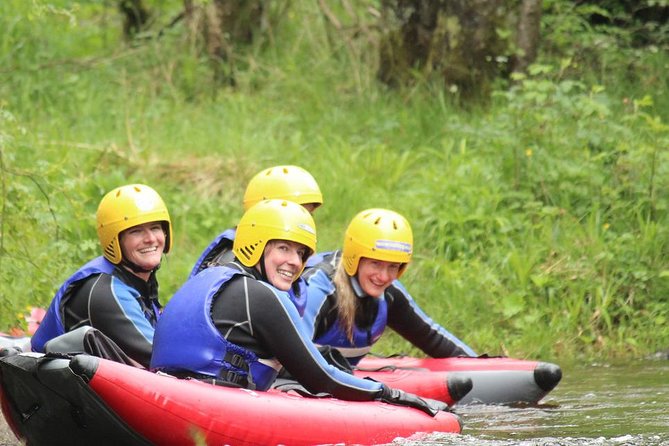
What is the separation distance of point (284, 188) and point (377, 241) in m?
0.91

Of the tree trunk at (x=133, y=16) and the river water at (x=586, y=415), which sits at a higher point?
the tree trunk at (x=133, y=16)

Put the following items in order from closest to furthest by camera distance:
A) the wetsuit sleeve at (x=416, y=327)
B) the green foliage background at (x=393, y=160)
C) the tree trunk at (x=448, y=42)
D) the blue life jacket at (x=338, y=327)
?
the blue life jacket at (x=338, y=327) < the wetsuit sleeve at (x=416, y=327) < the green foliage background at (x=393, y=160) < the tree trunk at (x=448, y=42)

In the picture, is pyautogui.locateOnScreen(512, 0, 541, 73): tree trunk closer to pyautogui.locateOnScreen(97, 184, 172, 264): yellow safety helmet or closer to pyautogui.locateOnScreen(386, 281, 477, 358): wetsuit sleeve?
pyautogui.locateOnScreen(386, 281, 477, 358): wetsuit sleeve

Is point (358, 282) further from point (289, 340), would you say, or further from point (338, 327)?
point (289, 340)

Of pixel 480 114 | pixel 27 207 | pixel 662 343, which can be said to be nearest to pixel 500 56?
pixel 480 114

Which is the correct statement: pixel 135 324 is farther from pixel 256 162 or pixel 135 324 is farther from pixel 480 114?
pixel 480 114

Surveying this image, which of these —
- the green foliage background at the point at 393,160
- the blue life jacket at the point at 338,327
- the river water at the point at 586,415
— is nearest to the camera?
the river water at the point at 586,415

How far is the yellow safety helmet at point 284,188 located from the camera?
777cm

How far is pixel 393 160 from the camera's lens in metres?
11.7

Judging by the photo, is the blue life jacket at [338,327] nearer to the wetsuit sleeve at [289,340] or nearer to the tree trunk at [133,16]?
the wetsuit sleeve at [289,340]

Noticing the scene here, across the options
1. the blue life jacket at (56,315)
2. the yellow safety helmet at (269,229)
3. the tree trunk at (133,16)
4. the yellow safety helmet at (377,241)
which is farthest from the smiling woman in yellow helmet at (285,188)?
the tree trunk at (133,16)

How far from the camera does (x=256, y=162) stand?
38.6 feet

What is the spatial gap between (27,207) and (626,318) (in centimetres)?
474

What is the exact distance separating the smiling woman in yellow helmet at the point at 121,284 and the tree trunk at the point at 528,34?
21.3ft
